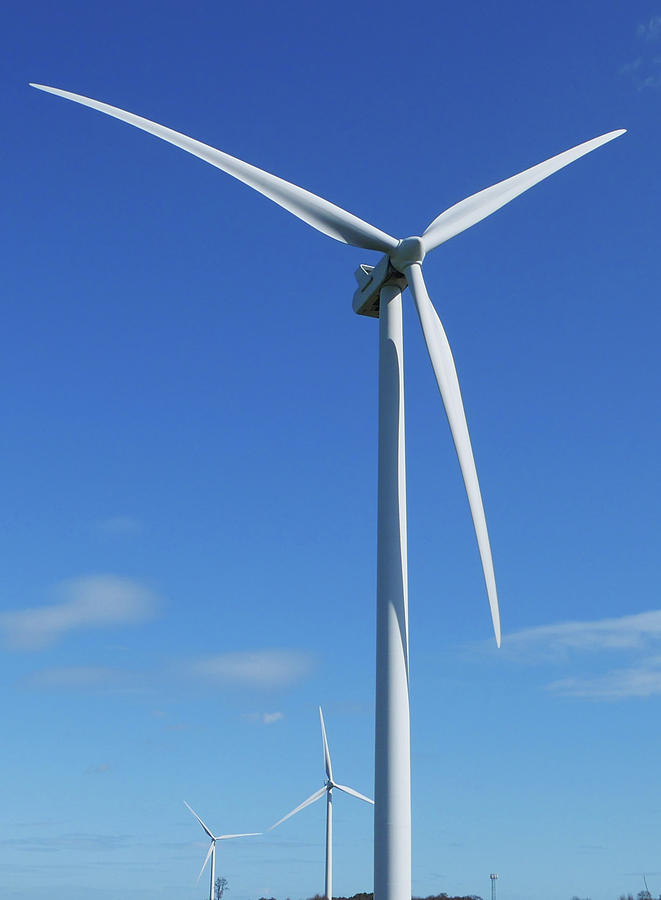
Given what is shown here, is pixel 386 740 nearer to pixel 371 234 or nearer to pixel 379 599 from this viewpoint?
pixel 379 599

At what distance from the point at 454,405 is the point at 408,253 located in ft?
13.8

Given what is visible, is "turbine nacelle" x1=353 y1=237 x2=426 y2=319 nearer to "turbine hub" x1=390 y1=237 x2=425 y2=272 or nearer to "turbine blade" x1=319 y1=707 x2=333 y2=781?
"turbine hub" x1=390 y1=237 x2=425 y2=272

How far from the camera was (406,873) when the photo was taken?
21984 millimetres

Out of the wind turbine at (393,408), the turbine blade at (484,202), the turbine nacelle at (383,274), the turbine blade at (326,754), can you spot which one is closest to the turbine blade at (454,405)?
the wind turbine at (393,408)

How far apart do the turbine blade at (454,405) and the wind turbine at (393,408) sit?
1.1 inches

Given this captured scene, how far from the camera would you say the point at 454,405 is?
26.5 metres

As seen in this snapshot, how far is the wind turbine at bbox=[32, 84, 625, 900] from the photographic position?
22.2m

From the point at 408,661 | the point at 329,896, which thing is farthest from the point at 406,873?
the point at 329,896

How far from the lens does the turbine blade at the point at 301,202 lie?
91.3ft

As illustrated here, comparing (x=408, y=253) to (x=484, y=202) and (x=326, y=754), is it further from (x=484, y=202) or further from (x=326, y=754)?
(x=326, y=754)

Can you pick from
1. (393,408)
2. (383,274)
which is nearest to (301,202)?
(383,274)

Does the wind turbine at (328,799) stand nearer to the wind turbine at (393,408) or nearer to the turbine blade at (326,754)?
the turbine blade at (326,754)

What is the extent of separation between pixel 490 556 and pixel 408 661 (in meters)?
3.35

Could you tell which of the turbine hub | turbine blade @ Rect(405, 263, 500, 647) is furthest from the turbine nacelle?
turbine blade @ Rect(405, 263, 500, 647)
